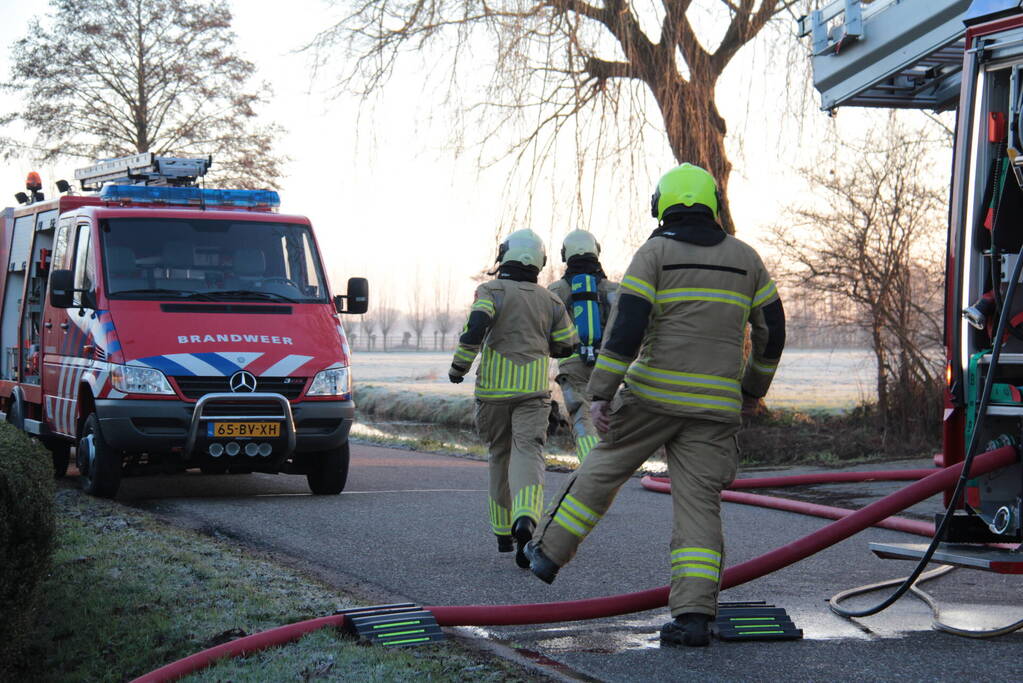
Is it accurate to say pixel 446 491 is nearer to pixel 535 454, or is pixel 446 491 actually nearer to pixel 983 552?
pixel 535 454

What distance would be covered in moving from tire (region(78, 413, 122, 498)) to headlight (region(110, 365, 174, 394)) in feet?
1.37

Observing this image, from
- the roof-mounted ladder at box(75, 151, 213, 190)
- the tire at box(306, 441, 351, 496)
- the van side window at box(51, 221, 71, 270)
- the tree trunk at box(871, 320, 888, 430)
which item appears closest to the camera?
the tire at box(306, 441, 351, 496)

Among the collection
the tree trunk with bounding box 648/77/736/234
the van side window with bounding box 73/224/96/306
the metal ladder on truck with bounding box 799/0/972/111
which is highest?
the tree trunk with bounding box 648/77/736/234

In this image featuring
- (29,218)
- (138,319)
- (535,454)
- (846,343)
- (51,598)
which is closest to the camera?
(51,598)

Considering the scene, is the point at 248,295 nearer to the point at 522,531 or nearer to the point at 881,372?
the point at 522,531

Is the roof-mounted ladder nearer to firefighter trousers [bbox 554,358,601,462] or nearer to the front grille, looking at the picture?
the front grille

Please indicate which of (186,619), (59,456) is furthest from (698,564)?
(59,456)

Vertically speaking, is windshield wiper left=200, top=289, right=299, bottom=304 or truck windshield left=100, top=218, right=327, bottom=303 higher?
truck windshield left=100, top=218, right=327, bottom=303

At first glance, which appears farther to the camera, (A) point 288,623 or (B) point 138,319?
(B) point 138,319

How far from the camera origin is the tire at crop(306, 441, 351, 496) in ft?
32.2

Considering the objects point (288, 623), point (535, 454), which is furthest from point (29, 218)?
point (288, 623)

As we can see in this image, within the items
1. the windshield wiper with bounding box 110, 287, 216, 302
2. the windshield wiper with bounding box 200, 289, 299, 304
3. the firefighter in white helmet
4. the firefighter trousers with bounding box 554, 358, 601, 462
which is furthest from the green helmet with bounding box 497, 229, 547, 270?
the windshield wiper with bounding box 110, 287, 216, 302

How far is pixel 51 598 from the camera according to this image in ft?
20.4

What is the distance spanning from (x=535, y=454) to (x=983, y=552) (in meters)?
2.53
